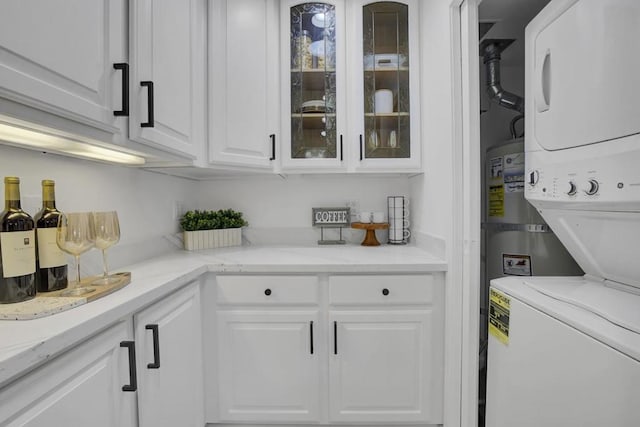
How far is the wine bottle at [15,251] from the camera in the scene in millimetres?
797

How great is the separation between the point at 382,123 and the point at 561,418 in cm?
149

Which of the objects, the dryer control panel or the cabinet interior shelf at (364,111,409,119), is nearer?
the dryer control panel

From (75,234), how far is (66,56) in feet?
1.55

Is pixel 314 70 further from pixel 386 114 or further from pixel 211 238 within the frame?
pixel 211 238

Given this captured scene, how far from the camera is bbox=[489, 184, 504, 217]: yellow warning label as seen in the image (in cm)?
154

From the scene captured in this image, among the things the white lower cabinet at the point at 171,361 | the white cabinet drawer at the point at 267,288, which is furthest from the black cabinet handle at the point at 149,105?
the white cabinet drawer at the point at 267,288

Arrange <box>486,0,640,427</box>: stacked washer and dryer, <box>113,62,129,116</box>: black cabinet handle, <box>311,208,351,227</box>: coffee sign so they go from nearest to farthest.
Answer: <box>486,0,640,427</box>: stacked washer and dryer < <box>113,62,129,116</box>: black cabinet handle < <box>311,208,351,227</box>: coffee sign

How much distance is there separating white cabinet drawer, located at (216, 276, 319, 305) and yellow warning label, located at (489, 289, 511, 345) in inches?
28.8

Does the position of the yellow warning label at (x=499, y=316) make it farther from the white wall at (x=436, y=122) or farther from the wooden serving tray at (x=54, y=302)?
the wooden serving tray at (x=54, y=302)

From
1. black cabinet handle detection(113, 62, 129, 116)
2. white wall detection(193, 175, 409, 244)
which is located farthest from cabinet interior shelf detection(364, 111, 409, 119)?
black cabinet handle detection(113, 62, 129, 116)

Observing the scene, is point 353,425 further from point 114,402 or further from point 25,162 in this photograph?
point 25,162

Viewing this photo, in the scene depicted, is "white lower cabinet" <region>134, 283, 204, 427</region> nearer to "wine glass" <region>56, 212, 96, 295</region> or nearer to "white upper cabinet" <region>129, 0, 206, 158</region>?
"wine glass" <region>56, 212, 96, 295</region>

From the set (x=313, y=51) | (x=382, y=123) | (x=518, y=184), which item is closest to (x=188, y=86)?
(x=313, y=51)

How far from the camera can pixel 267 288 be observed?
4.85 ft
